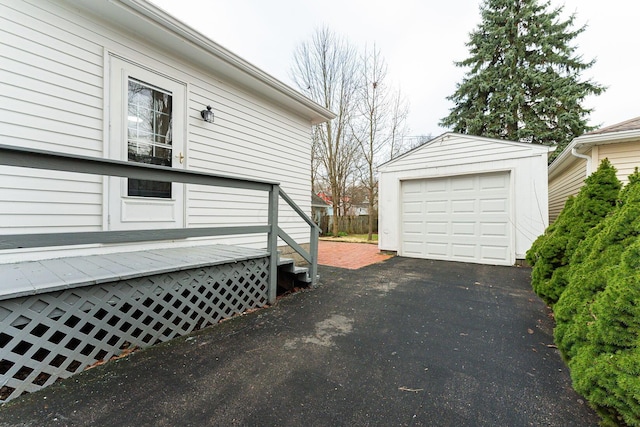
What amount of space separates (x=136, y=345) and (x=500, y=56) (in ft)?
52.3

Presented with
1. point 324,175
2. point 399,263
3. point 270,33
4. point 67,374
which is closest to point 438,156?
point 399,263

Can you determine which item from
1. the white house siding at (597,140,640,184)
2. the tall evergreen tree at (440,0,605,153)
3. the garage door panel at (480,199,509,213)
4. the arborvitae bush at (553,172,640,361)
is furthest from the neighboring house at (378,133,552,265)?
the tall evergreen tree at (440,0,605,153)

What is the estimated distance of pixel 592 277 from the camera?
Answer: 6.01 feet

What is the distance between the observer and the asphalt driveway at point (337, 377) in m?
1.42

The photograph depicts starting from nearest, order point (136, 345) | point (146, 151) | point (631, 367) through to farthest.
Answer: point (631, 367)
point (136, 345)
point (146, 151)

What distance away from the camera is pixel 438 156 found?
632 centimetres

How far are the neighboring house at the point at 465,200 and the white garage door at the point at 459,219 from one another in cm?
2

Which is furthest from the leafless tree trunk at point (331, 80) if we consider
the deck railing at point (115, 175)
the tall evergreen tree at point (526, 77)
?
the deck railing at point (115, 175)

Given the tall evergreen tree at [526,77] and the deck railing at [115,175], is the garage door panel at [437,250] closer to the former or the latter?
the deck railing at [115,175]

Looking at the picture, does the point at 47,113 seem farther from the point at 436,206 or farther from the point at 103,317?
the point at 436,206

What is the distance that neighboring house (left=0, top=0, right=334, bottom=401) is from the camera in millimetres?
1760

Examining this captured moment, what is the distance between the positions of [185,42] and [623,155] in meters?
7.91

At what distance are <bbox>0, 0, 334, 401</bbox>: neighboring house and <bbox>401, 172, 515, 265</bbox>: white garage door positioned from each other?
14.4ft

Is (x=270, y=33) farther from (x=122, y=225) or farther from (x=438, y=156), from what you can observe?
(x=122, y=225)
